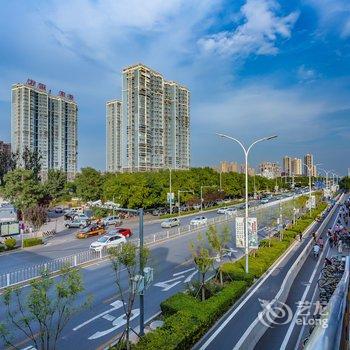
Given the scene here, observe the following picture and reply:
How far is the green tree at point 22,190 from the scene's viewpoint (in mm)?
41562

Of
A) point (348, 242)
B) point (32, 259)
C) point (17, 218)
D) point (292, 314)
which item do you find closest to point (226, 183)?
point (17, 218)

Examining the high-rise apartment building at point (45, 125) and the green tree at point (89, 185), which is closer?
the green tree at point (89, 185)

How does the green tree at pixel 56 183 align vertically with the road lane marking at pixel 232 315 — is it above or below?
above

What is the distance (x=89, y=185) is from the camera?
53.6m

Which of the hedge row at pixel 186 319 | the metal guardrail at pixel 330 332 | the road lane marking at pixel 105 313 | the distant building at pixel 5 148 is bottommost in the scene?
the road lane marking at pixel 105 313

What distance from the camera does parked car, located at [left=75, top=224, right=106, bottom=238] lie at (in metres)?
32.4

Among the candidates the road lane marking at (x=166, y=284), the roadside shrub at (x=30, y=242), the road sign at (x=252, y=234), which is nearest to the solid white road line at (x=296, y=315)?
the road sign at (x=252, y=234)

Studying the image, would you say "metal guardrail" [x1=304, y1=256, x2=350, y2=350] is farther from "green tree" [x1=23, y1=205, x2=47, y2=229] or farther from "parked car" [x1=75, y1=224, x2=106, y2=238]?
"green tree" [x1=23, y1=205, x2=47, y2=229]

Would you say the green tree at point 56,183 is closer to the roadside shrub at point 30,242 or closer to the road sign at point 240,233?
the roadside shrub at point 30,242

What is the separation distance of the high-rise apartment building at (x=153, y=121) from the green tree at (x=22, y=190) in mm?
39949

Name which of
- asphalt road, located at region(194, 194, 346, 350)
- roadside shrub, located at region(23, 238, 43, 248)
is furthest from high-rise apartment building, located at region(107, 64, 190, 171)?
asphalt road, located at region(194, 194, 346, 350)

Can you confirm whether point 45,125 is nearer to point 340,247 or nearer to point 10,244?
point 10,244

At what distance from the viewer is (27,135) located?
87375 mm

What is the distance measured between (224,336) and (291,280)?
25.5 feet
